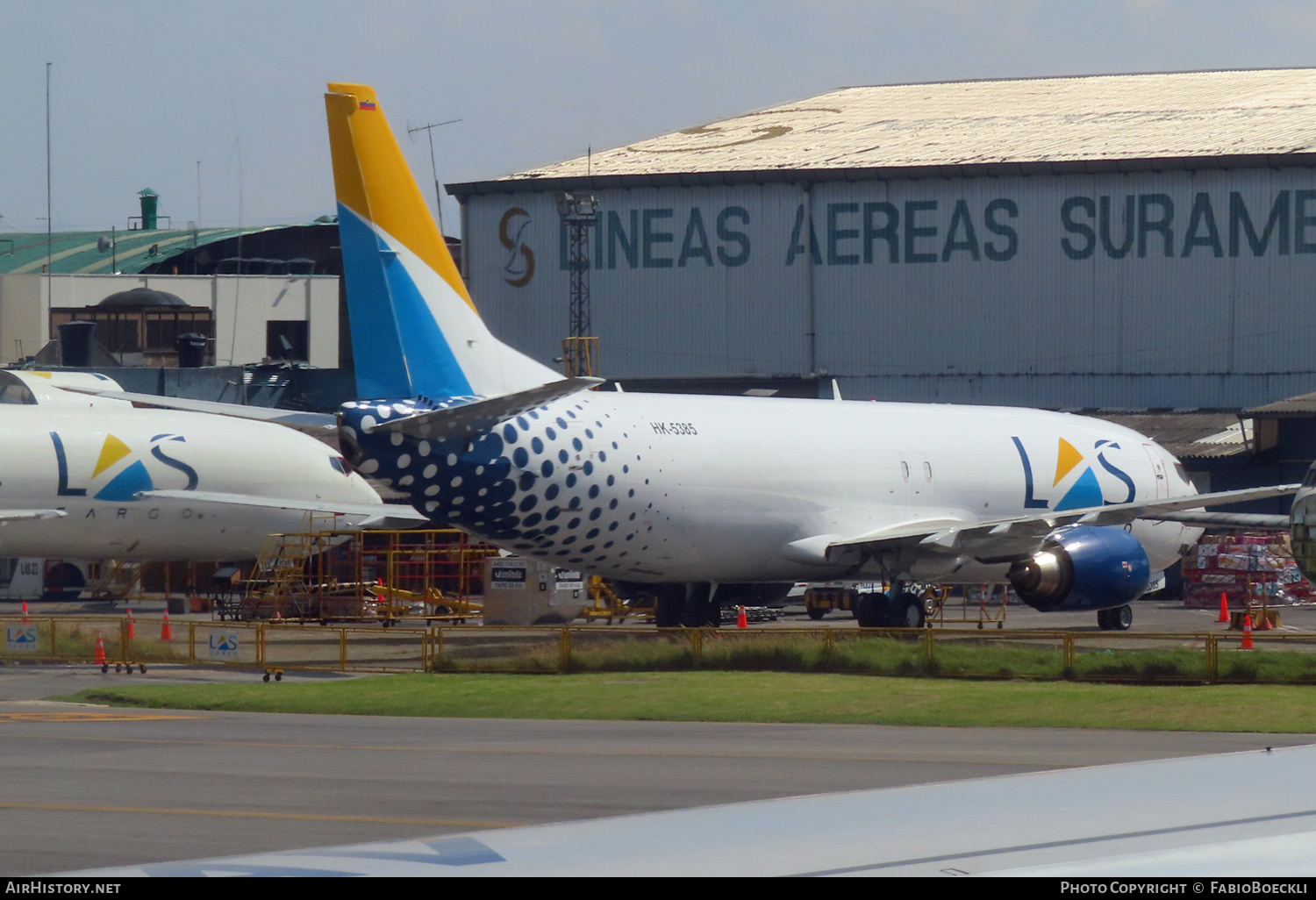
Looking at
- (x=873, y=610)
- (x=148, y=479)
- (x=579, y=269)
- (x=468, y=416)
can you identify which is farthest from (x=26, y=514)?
(x=579, y=269)

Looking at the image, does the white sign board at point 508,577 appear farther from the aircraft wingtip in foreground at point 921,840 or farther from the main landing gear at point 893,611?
the aircraft wingtip in foreground at point 921,840

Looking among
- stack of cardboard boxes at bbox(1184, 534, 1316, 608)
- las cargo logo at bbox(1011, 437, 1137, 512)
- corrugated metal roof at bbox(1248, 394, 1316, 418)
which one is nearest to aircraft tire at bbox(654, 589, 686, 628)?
las cargo logo at bbox(1011, 437, 1137, 512)

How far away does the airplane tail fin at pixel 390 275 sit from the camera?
82.1ft

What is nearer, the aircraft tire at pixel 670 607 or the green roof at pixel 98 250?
the aircraft tire at pixel 670 607

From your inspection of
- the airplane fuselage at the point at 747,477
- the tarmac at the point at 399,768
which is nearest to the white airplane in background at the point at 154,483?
the airplane fuselage at the point at 747,477

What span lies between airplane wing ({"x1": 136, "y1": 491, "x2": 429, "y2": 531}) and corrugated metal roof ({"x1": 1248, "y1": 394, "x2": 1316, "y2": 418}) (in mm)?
23996

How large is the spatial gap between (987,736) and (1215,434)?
120 ft

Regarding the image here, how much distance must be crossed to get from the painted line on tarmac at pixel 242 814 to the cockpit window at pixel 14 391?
118ft

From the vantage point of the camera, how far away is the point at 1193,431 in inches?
2096

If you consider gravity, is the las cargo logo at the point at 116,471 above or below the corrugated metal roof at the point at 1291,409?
below

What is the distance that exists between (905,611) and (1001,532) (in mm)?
2632

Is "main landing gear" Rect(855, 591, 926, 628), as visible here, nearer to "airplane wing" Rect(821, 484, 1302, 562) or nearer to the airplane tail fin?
"airplane wing" Rect(821, 484, 1302, 562)

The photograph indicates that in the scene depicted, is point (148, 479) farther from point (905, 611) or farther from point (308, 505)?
point (905, 611)
